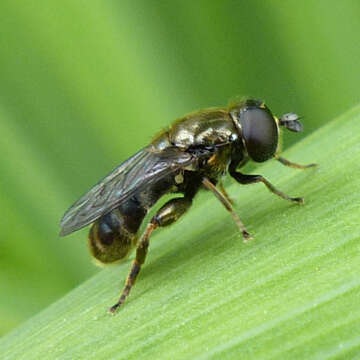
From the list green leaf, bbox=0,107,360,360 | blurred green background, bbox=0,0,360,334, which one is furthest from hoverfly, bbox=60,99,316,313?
blurred green background, bbox=0,0,360,334

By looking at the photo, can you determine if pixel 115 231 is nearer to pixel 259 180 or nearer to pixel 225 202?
pixel 225 202

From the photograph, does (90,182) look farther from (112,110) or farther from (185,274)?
(185,274)

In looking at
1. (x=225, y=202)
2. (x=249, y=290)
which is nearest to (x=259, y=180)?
(x=225, y=202)

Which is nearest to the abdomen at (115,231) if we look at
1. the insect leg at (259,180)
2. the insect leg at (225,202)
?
the insect leg at (225,202)

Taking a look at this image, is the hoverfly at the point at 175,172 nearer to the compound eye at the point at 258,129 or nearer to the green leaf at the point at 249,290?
the compound eye at the point at 258,129

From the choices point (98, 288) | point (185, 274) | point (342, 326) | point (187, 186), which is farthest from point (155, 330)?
point (187, 186)

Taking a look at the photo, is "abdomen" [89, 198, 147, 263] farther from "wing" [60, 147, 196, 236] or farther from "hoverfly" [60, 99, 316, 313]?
"wing" [60, 147, 196, 236]

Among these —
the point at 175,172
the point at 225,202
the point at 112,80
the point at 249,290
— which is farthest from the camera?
the point at 112,80
